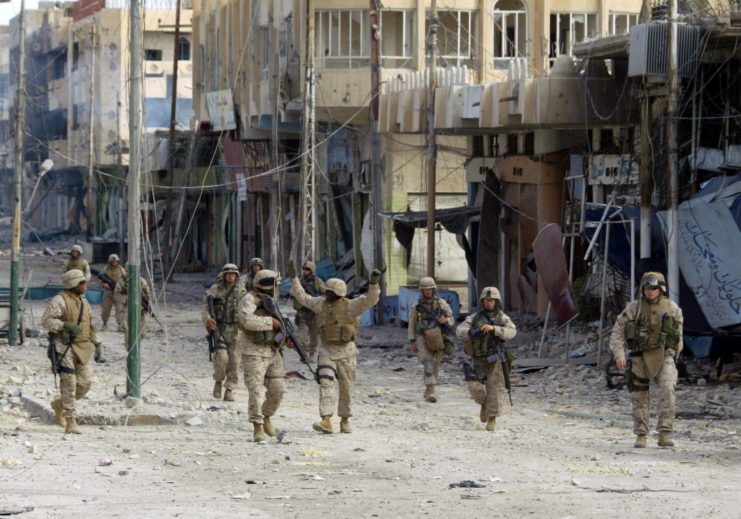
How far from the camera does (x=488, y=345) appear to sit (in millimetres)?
13172

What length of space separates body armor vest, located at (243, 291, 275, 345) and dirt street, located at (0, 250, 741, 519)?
945 mm

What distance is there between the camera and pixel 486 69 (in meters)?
30.9

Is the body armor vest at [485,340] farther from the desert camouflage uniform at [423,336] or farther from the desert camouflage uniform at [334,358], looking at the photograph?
the desert camouflage uniform at [423,336]

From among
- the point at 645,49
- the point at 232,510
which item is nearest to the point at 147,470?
the point at 232,510

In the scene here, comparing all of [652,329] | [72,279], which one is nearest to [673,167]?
[652,329]

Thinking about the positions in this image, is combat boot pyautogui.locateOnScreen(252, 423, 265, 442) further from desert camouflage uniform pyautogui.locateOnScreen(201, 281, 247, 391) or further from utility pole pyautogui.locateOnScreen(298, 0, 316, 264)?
utility pole pyautogui.locateOnScreen(298, 0, 316, 264)

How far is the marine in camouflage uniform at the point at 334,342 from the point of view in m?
12.7

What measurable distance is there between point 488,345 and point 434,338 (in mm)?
2919

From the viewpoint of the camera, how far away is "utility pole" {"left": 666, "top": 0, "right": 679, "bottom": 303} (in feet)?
55.1

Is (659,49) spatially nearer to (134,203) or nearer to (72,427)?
(134,203)

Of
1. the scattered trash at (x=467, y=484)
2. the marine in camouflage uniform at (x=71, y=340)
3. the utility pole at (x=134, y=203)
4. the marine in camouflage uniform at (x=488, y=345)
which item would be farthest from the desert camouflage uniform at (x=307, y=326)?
the scattered trash at (x=467, y=484)

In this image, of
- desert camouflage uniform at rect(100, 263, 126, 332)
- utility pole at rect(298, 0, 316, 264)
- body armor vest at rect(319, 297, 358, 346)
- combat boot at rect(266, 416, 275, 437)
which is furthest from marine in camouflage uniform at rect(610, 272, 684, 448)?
utility pole at rect(298, 0, 316, 264)

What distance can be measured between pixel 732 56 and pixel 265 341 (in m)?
8.28

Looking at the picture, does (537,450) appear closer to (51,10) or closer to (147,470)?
(147,470)
